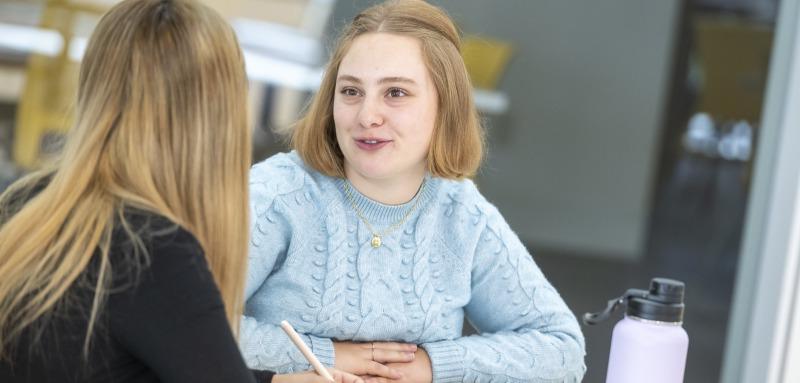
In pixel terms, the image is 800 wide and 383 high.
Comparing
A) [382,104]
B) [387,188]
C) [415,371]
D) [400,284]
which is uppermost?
[382,104]

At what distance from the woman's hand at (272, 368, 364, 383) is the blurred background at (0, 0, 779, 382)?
1726mm

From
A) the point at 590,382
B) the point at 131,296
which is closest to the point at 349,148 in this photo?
the point at 131,296

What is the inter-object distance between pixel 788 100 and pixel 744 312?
45 cm

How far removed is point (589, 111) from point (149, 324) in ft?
12.1

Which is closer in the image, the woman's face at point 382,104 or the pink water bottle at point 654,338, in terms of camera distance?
the pink water bottle at point 654,338

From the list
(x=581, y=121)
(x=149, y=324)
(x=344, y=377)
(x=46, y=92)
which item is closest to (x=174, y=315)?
(x=149, y=324)

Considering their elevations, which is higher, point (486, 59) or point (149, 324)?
point (486, 59)

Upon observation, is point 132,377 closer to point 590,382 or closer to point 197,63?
point 197,63

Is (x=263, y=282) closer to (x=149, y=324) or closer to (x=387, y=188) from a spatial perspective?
(x=387, y=188)

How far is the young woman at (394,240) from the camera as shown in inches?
57.7

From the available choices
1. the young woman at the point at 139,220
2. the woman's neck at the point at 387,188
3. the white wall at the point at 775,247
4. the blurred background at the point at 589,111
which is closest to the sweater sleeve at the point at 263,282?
the woman's neck at the point at 387,188

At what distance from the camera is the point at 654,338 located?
1.32 m

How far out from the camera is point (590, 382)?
2910mm

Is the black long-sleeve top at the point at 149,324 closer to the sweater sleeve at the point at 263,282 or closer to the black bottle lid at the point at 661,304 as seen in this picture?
the sweater sleeve at the point at 263,282
